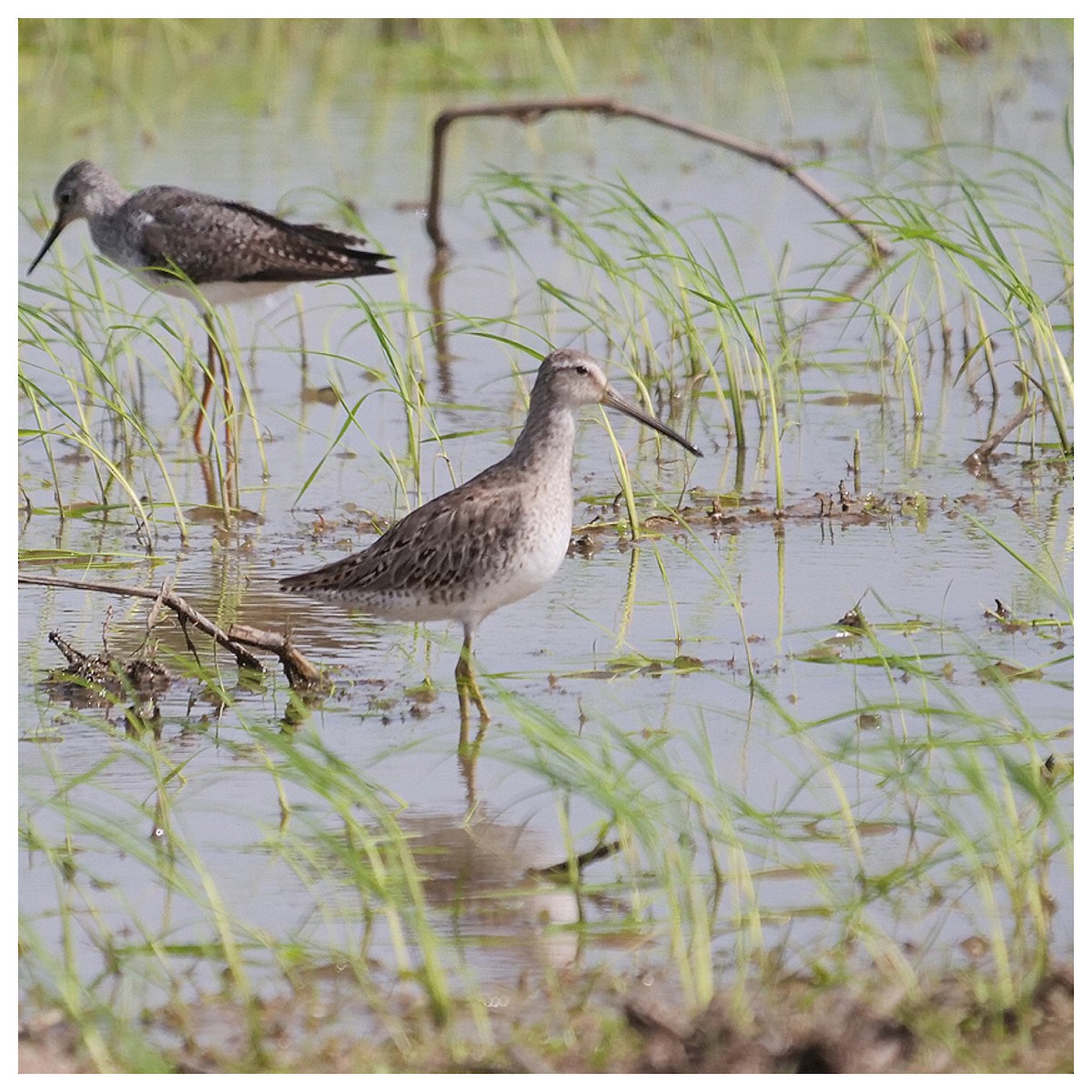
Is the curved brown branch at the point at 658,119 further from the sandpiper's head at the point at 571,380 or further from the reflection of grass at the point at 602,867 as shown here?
the reflection of grass at the point at 602,867

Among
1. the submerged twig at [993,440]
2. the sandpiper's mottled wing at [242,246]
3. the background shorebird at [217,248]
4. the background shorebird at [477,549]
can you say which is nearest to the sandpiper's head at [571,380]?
the background shorebird at [477,549]

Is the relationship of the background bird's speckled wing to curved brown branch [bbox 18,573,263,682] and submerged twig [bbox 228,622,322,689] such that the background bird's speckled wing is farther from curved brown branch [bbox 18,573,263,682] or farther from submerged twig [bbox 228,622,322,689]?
curved brown branch [bbox 18,573,263,682]

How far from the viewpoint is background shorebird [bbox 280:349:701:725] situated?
6262 mm

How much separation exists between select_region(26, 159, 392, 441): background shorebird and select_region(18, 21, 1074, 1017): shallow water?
1.38 ft

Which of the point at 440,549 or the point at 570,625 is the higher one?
the point at 440,549

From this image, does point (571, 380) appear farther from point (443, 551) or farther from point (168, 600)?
point (168, 600)

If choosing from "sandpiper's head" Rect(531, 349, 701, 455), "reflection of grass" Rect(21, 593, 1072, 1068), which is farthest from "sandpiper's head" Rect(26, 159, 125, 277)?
"reflection of grass" Rect(21, 593, 1072, 1068)

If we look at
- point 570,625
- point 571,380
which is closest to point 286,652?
point 570,625

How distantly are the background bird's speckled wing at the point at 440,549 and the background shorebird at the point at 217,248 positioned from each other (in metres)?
3.33

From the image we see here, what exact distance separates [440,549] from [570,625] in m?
0.78

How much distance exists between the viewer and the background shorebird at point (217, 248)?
1002 cm

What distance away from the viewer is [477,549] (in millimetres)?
6273
